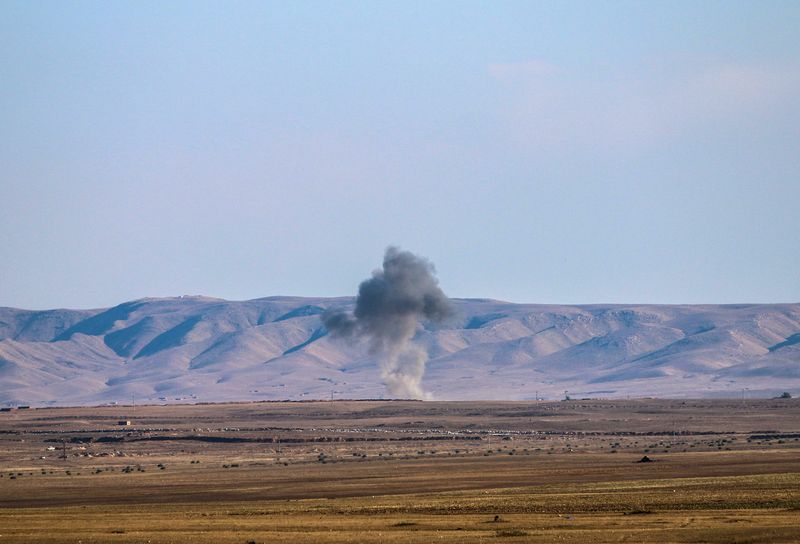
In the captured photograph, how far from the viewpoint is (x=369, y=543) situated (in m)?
42.9

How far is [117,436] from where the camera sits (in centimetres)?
12206

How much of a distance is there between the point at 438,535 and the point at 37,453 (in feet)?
217

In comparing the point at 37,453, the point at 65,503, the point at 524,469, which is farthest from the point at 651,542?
the point at 37,453

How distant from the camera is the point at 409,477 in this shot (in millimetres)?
74250

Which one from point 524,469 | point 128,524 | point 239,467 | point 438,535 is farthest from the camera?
point 239,467

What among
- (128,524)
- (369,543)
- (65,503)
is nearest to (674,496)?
(369,543)

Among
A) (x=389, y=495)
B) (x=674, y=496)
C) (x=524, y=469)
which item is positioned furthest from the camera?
(x=524, y=469)

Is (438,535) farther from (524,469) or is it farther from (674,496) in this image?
(524,469)

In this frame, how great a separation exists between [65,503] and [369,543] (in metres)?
24.7

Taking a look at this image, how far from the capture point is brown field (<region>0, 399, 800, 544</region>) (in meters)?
47.0

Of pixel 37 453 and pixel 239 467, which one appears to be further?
pixel 37 453

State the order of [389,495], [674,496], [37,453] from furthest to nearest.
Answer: [37,453]
[389,495]
[674,496]

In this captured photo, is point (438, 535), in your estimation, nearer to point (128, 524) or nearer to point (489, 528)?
point (489, 528)

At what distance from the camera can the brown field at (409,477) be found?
1850 inches
